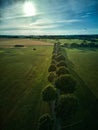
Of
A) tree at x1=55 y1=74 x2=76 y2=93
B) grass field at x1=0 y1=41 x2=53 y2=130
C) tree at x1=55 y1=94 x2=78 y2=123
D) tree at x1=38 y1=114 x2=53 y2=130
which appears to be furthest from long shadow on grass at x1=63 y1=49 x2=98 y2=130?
grass field at x1=0 y1=41 x2=53 y2=130

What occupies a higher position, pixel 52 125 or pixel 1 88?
pixel 52 125

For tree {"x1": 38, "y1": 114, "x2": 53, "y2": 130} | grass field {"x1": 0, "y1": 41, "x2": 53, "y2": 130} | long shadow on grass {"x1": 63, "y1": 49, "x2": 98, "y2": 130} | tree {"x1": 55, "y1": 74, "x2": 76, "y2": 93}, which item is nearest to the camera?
tree {"x1": 38, "y1": 114, "x2": 53, "y2": 130}

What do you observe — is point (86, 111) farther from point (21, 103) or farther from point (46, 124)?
point (21, 103)

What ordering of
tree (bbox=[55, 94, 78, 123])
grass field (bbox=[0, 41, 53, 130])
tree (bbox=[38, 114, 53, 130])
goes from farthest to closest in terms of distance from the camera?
grass field (bbox=[0, 41, 53, 130]) → tree (bbox=[55, 94, 78, 123]) → tree (bbox=[38, 114, 53, 130])

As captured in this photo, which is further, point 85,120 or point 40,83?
point 40,83

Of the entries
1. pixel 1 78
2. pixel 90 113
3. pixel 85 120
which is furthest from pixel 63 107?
pixel 1 78

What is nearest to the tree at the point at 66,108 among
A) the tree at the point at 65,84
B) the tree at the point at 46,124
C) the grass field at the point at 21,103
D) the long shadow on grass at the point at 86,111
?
the long shadow on grass at the point at 86,111

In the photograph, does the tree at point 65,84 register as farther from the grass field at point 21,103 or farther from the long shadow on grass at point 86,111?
the grass field at point 21,103

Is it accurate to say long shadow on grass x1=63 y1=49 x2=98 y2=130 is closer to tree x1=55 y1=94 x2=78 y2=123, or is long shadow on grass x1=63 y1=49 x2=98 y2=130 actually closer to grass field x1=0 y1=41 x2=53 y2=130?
tree x1=55 y1=94 x2=78 y2=123

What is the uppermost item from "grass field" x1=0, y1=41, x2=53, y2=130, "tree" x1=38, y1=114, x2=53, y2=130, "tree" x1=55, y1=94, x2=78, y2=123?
"tree" x1=55, y1=94, x2=78, y2=123

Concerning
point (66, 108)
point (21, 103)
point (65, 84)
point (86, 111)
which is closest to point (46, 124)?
point (66, 108)

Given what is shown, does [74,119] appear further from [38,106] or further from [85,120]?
[38,106]
